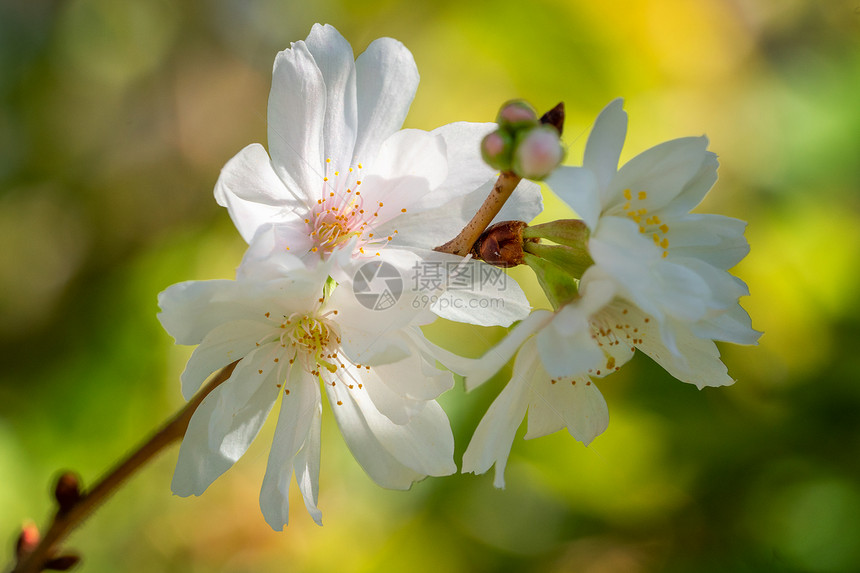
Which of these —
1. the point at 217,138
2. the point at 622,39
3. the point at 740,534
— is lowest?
the point at 740,534

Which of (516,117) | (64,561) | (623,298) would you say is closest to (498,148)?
(516,117)

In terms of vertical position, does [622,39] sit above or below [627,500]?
above

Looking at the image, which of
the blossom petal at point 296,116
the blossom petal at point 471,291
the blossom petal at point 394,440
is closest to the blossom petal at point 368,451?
the blossom petal at point 394,440

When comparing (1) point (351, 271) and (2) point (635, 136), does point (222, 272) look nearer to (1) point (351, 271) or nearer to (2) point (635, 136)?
(1) point (351, 271)

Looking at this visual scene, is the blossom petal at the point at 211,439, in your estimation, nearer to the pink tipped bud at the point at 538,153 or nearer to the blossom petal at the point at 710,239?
the pink tipped bud at the point at 538,153

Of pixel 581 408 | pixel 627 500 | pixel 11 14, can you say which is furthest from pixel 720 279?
pixel 11 14

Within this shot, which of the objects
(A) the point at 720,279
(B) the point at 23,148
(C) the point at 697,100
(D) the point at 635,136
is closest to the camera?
(A) the point at 720,279

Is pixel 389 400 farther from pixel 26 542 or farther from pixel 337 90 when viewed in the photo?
pixel 26 542
